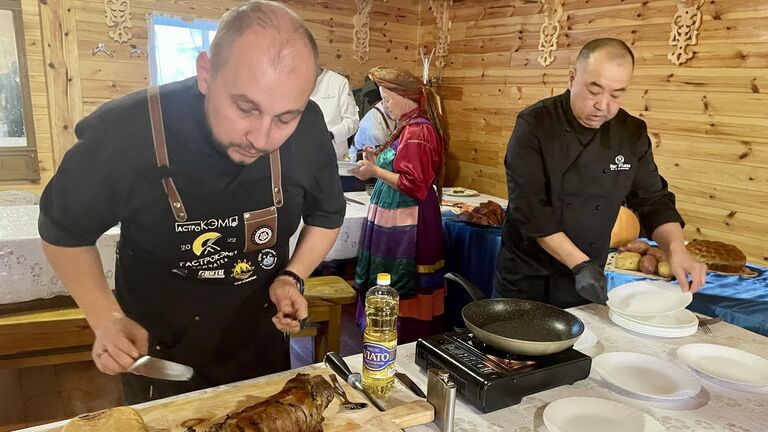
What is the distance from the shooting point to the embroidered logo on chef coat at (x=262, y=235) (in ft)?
4.58

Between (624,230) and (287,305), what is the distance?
7.62 ft

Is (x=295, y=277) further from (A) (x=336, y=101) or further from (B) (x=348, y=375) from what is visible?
(A) (x=336, y=101)

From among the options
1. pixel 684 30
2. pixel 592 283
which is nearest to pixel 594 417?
pixel 592 283

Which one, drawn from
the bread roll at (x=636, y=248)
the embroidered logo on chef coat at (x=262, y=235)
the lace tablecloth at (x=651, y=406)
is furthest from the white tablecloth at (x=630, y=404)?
the bread roll at (x=636, y=248)

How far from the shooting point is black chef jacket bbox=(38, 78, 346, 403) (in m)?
1.19

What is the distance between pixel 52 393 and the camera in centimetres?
253

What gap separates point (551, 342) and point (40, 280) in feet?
7.10

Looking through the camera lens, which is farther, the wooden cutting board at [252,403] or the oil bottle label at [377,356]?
the oil bottle label at [377,356]

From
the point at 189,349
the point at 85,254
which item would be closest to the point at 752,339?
the point at 189,349

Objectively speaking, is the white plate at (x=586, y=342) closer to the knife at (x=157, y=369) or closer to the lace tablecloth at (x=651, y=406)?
the lace tablecloth at (x=651, y=406)

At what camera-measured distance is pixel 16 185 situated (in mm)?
4551

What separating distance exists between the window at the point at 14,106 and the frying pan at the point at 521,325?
450 centimetres

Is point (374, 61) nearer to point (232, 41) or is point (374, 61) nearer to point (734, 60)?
point (734, 60)

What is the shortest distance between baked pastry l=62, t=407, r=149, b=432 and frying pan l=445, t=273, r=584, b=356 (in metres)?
0.76
